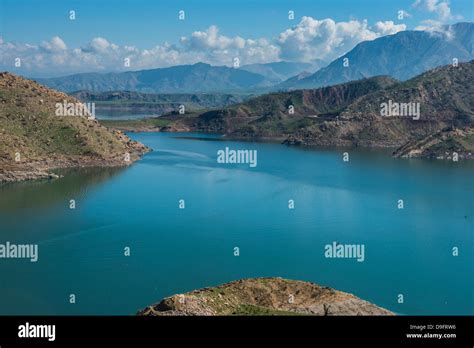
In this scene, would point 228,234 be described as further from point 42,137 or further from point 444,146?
point 444,146

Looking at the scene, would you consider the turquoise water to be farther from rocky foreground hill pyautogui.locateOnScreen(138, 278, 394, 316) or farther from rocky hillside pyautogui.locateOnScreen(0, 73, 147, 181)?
rocky foreground hill pyautogui.locateOnScreen(138, 278, 394, 316)

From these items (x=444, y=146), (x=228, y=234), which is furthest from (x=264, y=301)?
(x=444, y=146)

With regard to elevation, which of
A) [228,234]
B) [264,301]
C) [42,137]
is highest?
[42,137]

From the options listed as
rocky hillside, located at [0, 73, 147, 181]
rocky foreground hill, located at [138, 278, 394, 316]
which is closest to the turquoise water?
rocky hillside, located at [0, 73, 147, 181]

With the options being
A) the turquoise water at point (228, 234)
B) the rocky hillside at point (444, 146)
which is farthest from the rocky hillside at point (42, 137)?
the rocky hillside at point (444, 146)

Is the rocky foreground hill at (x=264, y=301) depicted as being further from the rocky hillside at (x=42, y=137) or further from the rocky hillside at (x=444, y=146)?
the rocky hillside at (x=444, y=146)
